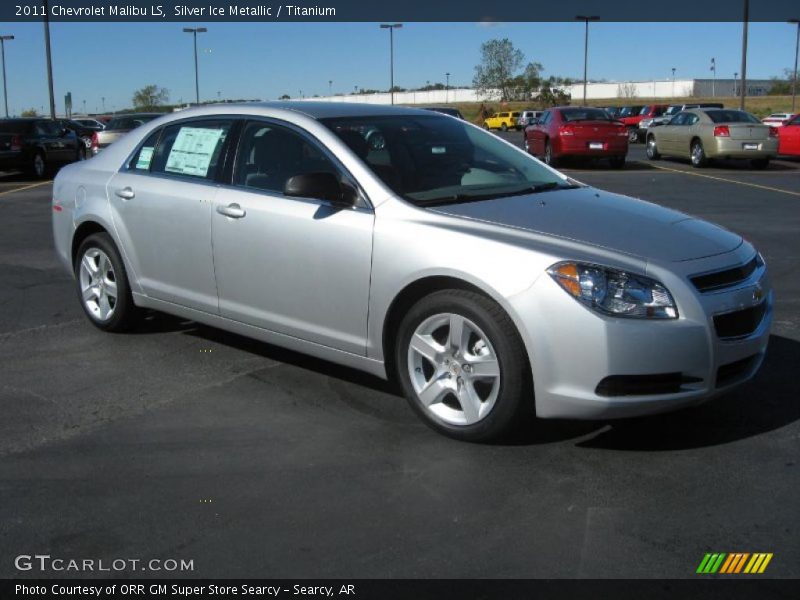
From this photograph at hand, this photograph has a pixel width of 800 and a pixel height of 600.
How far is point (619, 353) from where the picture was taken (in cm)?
379

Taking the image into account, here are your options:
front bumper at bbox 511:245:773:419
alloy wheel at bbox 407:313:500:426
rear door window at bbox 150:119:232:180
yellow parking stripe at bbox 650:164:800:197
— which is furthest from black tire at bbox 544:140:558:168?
front bumper at bbox 511:245:773:419

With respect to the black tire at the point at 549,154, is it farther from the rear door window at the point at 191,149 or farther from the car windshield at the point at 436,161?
the rear door window at the point at 191,149

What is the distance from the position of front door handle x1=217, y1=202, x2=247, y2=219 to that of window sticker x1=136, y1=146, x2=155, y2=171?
104 centimetres

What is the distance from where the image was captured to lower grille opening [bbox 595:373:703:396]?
3.85 m

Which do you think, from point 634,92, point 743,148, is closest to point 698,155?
point 743,148

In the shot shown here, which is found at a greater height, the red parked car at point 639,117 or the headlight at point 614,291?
the red parked car at point 639,117

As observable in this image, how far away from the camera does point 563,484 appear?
378 cm

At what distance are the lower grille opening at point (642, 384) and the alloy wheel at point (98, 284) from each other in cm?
359

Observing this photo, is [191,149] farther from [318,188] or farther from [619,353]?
[619,353]

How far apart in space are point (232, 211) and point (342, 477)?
188cm

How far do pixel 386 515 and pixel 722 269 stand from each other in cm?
189

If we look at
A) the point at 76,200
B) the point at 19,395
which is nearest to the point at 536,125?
the point at 76,200

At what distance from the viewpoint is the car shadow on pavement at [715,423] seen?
4.24 metres
